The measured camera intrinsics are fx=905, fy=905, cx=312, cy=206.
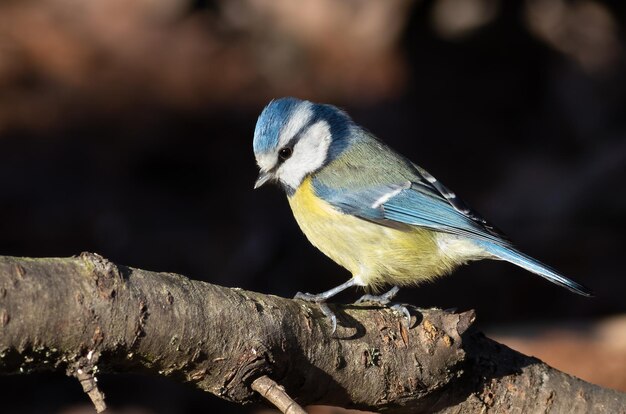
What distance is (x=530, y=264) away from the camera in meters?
2.77

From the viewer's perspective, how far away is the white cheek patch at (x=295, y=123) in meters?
3.05

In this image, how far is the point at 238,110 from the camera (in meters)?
5.52

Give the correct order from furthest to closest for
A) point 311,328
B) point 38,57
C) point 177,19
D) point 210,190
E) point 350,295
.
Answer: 1. point 177,19
2. point 38,57
3. point 210,190
4. point 350,295
5. point 311,328

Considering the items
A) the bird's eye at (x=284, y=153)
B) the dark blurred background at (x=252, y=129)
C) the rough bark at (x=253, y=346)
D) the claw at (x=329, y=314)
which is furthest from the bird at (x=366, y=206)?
the dark blurred background at (x=252, y=129)

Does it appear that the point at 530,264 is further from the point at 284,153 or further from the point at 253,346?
the point at 253,346

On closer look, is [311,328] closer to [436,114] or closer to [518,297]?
[518,297]

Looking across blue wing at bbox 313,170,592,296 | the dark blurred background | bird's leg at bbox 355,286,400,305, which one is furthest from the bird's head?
the dark blurred background

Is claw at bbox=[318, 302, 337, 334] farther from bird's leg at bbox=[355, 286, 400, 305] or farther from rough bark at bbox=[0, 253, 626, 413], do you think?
bird's leg at bbox=[355, 286, 400, 305]

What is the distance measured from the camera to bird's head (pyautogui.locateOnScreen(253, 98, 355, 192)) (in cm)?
302

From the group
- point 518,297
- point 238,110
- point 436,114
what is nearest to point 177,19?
point 238,110

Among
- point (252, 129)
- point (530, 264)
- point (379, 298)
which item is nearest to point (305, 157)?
point (379, 298)

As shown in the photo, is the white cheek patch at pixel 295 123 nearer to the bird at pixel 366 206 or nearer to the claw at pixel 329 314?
the bird at pixel 366 206

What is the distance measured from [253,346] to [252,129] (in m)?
3.67

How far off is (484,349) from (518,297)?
2599 millimetres
